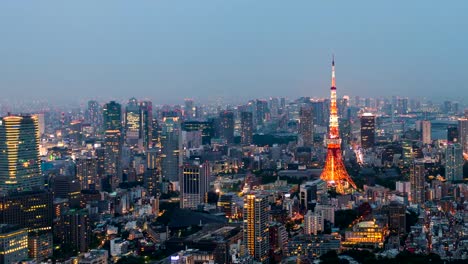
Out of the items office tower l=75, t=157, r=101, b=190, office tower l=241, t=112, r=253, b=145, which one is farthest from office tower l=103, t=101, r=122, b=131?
office tower l=75, t=157, r=101, b=190

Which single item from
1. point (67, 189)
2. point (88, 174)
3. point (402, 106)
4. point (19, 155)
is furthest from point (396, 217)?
point (402, 106)

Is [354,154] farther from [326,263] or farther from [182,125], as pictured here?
[326,263]

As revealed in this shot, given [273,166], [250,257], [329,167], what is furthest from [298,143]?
[250,257]

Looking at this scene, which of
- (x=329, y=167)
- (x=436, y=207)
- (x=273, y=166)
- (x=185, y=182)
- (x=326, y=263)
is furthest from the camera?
(x=273, y=166)

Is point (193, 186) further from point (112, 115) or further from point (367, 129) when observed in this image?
point (367, 129)

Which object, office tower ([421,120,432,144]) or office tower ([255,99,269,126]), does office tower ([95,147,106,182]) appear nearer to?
office tower ([421,120,432,144])

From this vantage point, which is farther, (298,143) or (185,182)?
(298,143)

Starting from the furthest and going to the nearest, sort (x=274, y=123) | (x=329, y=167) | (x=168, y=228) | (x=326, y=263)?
1. (x=274, y=123)
2. (x=329, y=167)
3. (x=168, y=228)
4. (x=326, y=263)
